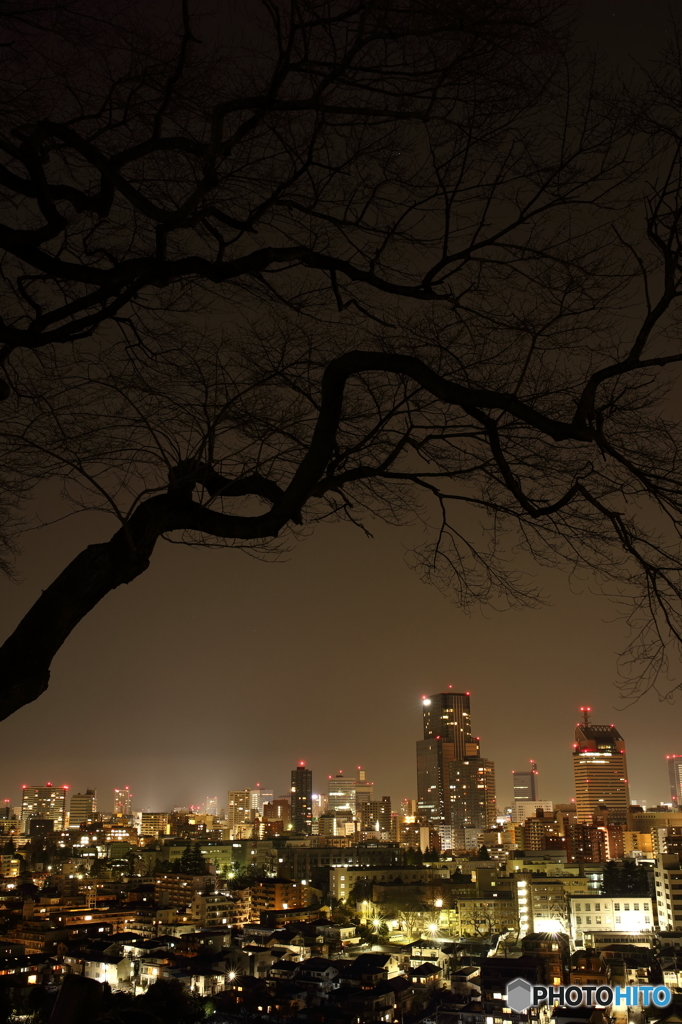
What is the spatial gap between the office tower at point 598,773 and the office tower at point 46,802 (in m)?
28.7

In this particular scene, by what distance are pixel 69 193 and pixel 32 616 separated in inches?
25.8

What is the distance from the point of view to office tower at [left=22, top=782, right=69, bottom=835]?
4587cm

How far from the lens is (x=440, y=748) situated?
4659 centimetres

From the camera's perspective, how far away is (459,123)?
3.99 ft

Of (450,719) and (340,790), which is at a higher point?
(450,719)

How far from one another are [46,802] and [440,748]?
974 inches

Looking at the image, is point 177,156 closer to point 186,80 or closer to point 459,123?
point 186,80

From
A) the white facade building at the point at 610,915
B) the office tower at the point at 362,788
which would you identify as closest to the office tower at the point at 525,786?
the office tower at the point at 362,788

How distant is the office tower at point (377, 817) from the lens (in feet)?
138

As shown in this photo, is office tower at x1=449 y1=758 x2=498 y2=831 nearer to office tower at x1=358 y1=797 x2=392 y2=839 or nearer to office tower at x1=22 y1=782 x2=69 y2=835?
office tower at x1=358 y1=797 x2=392 y2=839
